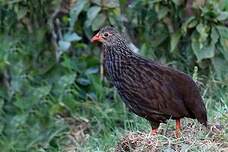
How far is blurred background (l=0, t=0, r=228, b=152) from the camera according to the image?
26.6ft

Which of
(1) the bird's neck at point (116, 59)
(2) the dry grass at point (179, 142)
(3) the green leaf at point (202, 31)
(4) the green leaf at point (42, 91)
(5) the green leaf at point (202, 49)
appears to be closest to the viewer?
(2) the dry grass at point (179, 142)

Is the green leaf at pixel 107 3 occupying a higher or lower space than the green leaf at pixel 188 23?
higher

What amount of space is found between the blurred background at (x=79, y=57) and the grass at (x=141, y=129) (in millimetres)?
16

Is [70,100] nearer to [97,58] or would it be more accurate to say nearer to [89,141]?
[97,58]

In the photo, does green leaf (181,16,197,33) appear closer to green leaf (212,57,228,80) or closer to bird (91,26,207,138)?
green leaf (212,57,228,80)

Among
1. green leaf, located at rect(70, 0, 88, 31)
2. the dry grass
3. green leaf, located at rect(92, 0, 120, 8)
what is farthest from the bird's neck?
green leaf, located at rect(70, 0, 88, 31)

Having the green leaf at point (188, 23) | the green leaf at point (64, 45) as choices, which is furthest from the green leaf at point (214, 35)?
the green leaf at point (64, 45)

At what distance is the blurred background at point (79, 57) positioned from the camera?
8.12 metres

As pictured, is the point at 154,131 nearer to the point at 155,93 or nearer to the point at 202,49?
the point at 155,93

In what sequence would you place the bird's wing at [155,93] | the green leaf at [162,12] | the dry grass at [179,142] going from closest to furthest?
the dry grass at [179,142] → the bird's wing at [155,93] → the green leaf at [162,12]

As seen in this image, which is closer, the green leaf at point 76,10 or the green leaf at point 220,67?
the green leaf at point 220,67

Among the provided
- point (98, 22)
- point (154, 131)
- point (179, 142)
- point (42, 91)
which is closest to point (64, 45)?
point (42, 91)

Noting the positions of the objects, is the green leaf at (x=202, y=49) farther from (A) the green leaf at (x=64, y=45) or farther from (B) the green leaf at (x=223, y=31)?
(A) the green leaf at (x=64, y=45)

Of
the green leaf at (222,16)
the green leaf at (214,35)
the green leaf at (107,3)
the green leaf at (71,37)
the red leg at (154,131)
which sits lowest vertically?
the red leg at (154,131)
